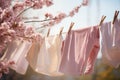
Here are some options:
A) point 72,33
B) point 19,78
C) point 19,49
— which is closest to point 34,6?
point 72,33

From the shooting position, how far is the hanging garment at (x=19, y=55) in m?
2.90

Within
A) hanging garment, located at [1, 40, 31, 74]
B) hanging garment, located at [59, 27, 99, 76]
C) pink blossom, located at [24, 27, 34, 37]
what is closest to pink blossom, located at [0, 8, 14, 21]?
pink blossom, located at [24, 27, 34, 37]

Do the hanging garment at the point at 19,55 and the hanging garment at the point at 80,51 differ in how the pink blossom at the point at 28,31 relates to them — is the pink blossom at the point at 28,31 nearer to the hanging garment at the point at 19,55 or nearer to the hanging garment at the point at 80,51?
the hanging garment at the point at 80,51

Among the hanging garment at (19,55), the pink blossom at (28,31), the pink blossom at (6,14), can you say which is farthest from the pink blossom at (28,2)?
the hanging garment at (19,55)

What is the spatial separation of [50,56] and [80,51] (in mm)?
387

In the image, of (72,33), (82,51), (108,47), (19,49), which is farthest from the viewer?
(19,49)

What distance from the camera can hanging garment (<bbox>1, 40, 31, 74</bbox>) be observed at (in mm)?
2904

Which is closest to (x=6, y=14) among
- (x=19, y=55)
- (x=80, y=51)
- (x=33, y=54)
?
(x=80, y=51)

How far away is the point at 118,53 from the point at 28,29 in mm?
822

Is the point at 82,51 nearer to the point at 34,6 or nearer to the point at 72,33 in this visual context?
the point at 72,33

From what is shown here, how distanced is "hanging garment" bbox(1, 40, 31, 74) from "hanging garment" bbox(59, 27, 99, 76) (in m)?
0.62

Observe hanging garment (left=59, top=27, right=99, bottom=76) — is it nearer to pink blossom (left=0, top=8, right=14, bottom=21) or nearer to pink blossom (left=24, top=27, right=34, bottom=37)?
pink blossom (left=24, top=27, right=34, bottom=37)

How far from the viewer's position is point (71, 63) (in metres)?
2.38

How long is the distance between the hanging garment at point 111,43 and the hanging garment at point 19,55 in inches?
39.8
